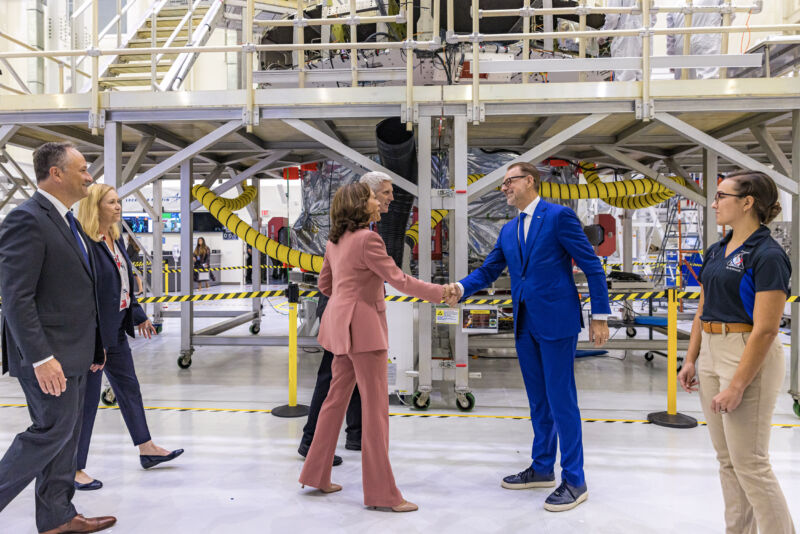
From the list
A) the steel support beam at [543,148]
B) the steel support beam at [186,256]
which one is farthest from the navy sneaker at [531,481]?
the steel support beam at [186,256]

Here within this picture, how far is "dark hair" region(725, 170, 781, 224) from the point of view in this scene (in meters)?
2.04

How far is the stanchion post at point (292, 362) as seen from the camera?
4.71 meters

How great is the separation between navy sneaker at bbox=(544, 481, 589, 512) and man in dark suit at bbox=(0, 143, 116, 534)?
238cm

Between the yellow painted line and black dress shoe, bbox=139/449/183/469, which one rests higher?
black dress shoe, bbox=139/449/183/469

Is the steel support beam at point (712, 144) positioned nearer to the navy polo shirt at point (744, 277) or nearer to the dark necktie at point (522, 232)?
the dark necktie at point (522, 232)

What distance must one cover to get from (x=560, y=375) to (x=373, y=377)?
0.99m

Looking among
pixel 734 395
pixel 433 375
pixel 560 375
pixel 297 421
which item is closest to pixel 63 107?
pixel 297 421

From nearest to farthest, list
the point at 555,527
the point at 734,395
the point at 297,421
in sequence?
the point at 734,395
the point at 555,527
the point at 297,421

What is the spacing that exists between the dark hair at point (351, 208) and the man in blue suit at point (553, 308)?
2.78ft

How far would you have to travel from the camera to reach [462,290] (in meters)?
3.32

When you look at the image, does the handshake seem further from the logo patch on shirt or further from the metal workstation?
the metal workstation

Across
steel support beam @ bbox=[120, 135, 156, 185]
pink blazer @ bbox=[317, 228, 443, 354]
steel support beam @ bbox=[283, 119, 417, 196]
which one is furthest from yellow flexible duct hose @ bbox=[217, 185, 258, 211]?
pink blazer @ bbox=[317, 228, 443, 354]

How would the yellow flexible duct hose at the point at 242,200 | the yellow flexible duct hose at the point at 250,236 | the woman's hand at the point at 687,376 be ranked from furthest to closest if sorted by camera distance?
the yellow flexible duct hose at the point at 242,200 → the yellow flexible duct hose at the point at 250,236 → the woman's hand at the point at 687,376

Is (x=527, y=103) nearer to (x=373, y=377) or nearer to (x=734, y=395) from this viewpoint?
(x=373, y=377)
